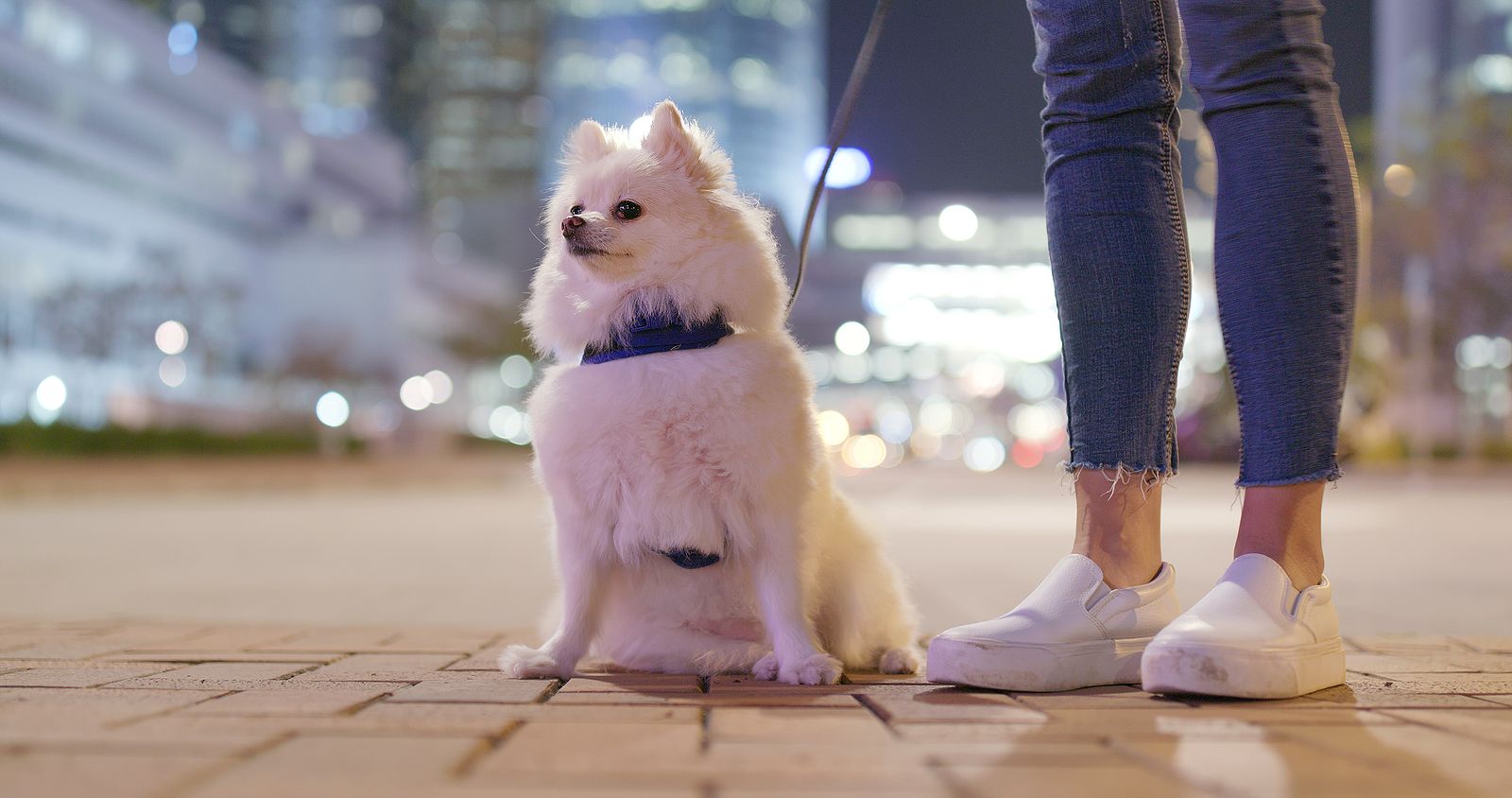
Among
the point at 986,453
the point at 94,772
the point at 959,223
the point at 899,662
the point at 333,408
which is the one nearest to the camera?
the point at 94,772

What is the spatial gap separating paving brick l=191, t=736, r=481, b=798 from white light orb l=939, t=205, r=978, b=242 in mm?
78603

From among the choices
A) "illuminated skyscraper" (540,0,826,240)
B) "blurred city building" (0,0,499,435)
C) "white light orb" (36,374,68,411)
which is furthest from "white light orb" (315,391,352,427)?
"illuminated skyscraper" (540,0,826,240)

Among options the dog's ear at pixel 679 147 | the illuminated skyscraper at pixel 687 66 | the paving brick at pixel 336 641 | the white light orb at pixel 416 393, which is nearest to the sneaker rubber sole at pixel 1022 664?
the dog's ear at pixel 679 147

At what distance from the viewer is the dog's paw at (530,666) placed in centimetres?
225

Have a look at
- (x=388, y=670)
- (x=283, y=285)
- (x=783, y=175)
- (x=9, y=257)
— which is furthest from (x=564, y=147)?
(x=783, y=175)

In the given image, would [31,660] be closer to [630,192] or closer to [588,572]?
[588,572]

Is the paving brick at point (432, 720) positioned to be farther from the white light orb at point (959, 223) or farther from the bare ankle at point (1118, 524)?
the white light orb at point (959, 223)

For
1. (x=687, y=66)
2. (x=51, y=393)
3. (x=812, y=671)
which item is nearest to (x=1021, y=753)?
(x=812, y=671)

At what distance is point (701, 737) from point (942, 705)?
0.46 meters

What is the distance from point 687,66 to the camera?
132 metres

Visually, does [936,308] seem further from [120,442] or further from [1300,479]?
[1300,479]

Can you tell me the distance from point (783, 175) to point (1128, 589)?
460 feet

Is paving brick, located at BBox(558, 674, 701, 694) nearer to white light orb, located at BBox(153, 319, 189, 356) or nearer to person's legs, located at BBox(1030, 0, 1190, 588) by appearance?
person's legs, located at BBox(1030, 0, 1190, 588)

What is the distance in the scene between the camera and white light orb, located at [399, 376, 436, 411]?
5584cm
